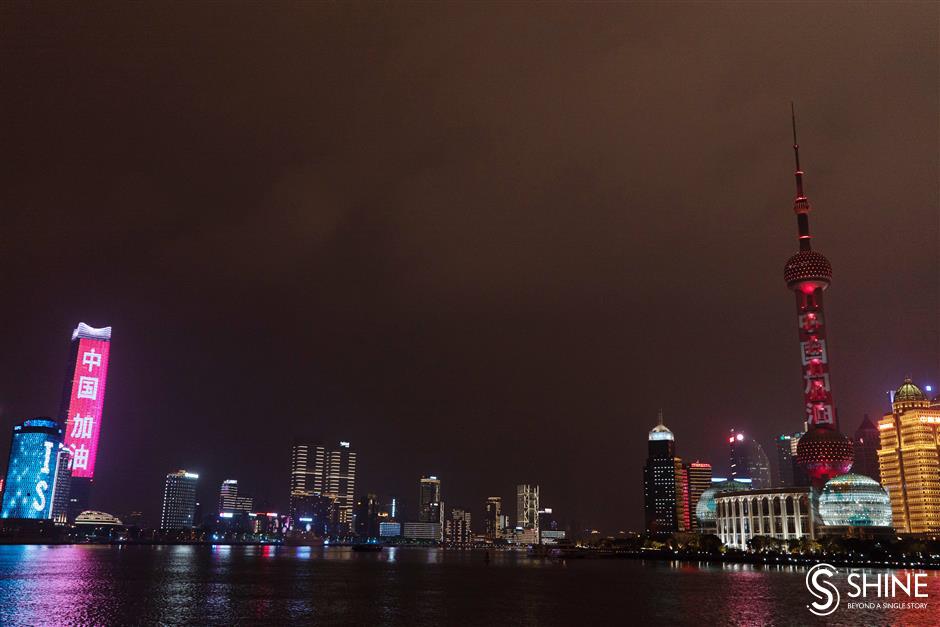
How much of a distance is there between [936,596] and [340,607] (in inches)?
2732

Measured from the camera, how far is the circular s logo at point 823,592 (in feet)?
266

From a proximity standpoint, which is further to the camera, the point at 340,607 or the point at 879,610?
the point at 340,607

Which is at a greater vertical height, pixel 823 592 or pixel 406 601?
pixel 823 592

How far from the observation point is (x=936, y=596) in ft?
296

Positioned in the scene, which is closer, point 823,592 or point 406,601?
point 406,601

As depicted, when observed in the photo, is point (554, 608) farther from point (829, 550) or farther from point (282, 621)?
point (829, 550)

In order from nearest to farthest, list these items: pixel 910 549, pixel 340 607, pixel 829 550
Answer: pixel 340 607 → pixel 910 549 → pixel 829 550

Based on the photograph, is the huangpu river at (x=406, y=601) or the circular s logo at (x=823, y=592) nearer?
the huangpu river at (x=406, y=601)

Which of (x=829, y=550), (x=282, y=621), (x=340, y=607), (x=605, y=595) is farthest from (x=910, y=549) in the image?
(x=282, y=621)

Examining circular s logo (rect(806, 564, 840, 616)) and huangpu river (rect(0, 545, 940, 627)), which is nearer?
huangpu river (rect(0, 545, 940, 627))

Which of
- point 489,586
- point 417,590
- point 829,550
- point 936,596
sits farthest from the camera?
point 829,550

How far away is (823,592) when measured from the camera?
102 metres

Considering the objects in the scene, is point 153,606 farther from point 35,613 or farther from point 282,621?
point 282,621

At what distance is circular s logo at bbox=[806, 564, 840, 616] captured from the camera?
81.1 metres
